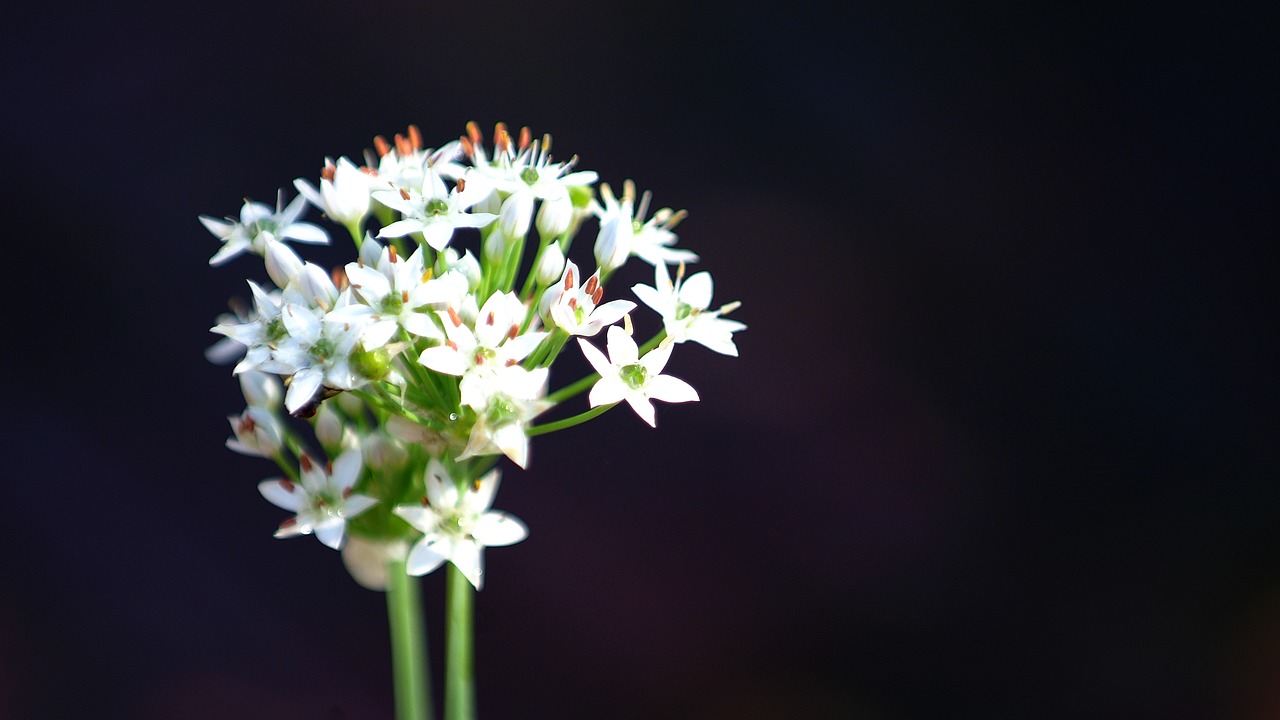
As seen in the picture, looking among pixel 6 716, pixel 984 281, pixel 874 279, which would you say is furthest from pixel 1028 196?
pixel 6 716

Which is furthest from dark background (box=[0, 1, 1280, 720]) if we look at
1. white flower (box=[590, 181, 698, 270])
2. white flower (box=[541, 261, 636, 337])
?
white flower (box=[541, 261, 636, 337])

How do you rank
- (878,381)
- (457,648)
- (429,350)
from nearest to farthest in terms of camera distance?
(429,350) → (457,648) → (878,381)

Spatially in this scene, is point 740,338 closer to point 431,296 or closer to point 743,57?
point 743,57

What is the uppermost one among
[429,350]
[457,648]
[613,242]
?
[613,242]

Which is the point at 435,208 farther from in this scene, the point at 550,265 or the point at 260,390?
the point at 260,390

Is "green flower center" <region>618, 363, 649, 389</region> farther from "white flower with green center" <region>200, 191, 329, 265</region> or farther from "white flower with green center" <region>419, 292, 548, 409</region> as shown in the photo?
"white flower with green center" <region>200, 191, 329, 265</region>

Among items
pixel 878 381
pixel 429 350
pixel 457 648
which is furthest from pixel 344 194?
pixel 878 381

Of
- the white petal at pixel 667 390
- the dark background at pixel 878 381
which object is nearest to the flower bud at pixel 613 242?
the white petal at pixel 667 390

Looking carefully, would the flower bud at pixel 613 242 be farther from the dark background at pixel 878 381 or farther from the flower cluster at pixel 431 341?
the dark background at pixel 878 381
